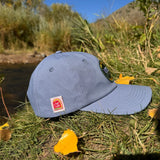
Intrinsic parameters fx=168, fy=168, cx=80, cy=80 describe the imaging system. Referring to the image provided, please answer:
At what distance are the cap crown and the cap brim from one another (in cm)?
4

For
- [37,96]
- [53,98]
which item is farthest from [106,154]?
[37,96]

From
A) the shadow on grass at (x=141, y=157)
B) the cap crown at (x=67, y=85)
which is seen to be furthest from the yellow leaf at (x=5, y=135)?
the shadow on grass at (x=141, y=157)

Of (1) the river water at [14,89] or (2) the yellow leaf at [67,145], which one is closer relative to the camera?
(2) the yellow leaf at [67,145]

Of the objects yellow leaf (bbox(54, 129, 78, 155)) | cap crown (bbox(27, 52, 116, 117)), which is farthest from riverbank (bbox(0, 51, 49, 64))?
yellow leaf (bbox(54, 129, 78, 155))

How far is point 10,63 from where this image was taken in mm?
4871

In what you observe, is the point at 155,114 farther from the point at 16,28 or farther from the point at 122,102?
the point at 16,28

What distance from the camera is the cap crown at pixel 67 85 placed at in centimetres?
115

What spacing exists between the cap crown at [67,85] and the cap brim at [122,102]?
4 cm

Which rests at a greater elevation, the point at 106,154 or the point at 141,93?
the point at 141,93

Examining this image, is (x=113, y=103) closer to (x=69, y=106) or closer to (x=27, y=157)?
(x=69, y=106)

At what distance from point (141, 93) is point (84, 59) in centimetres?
50

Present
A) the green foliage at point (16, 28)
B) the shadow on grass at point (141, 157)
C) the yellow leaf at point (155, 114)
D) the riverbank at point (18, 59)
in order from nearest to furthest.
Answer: the shadow on grass at point (141, 157), the yellow leaf at point (155, 114), the riverbank at point (18, 59), the green foliage at point (16, 28)

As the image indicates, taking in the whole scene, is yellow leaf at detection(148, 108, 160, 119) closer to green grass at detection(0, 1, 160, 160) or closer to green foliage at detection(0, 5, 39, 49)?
green grass at detection(0, 1, 160, 160)

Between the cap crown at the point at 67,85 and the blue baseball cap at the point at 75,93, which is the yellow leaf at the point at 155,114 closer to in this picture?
the blue baseball cap at the point at 75,93
